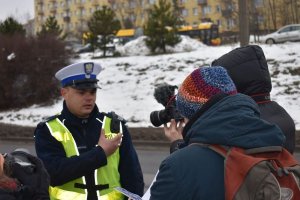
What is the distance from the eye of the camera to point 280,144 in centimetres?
203

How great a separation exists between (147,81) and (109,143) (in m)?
20.2

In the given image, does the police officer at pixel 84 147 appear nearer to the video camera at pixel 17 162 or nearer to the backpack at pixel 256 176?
the video camera at pixel 17 162

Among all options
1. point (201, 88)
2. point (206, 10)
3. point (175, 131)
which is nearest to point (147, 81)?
point (175, 131)

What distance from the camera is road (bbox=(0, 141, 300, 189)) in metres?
9.83

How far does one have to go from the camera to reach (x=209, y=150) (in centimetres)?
196

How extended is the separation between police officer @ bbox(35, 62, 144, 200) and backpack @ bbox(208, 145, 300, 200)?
1.38 m

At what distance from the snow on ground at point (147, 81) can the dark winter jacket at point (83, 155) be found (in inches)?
463

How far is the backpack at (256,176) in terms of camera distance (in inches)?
74.0

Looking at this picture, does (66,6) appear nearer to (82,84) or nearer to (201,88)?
(82,84)

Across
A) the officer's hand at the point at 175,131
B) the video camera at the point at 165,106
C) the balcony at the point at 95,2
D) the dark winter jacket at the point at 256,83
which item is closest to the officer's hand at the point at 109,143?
the video camera at the point at 165,106

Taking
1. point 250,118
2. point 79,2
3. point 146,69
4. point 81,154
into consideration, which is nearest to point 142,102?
point 146,69

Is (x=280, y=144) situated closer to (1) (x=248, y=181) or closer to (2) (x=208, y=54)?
(1) (x=248, y=181)

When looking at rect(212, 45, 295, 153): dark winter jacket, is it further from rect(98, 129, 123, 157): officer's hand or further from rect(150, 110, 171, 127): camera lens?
rect(98, 129, 123, 157): officer's hand

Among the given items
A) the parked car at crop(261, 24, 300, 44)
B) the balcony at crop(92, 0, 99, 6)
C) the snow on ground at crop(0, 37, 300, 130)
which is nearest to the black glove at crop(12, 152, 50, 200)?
the snow on ground at crop(0, 37, 300, 130)
